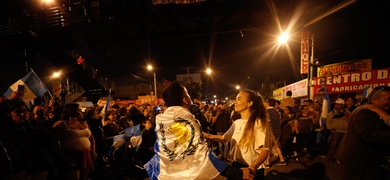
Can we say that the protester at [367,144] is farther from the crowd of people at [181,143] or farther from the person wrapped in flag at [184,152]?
the person wrapped in flag at [184,152]


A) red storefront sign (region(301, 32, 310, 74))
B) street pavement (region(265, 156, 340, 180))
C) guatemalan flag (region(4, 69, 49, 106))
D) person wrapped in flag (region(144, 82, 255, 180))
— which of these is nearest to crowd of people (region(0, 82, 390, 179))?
person wrapped in flag (region(144, 82, 255, 180))

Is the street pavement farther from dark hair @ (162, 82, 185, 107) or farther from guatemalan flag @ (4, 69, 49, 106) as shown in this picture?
guatemalan flag @ (4, 69, 49, 106)

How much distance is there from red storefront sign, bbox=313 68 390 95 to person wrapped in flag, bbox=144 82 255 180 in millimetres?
13882

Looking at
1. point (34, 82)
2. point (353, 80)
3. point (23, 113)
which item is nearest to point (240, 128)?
point (23, 113)

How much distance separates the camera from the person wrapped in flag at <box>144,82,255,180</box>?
2.31 m

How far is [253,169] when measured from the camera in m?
2.47

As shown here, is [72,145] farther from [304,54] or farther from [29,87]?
[304,54]

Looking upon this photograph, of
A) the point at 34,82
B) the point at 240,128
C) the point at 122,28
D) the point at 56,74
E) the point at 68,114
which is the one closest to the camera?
the point at 240,128

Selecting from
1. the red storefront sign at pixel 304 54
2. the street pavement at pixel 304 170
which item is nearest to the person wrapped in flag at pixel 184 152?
the street pavement at pixel 304 170

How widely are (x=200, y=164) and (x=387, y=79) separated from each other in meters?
16.5

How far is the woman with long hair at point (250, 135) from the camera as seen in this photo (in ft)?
9.37

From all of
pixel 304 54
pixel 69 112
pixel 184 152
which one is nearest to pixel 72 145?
pixel 69 112

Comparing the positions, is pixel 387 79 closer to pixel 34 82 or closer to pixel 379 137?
pixel 379 137

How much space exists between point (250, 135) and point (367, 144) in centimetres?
133
